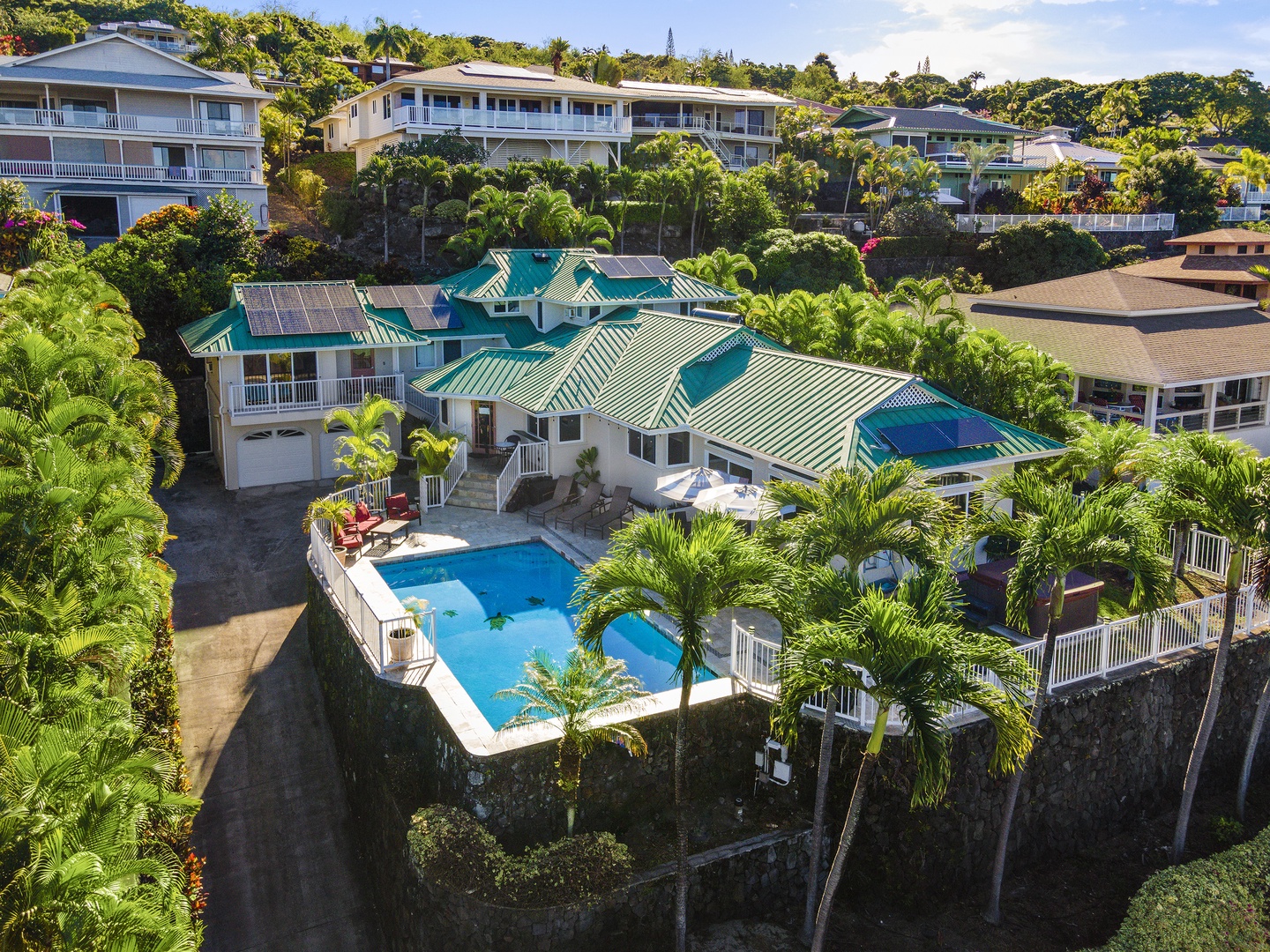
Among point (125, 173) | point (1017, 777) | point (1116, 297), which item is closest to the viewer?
point (1017, 777)

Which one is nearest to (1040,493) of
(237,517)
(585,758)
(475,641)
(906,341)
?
(585,758)

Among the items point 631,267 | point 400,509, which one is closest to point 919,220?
point 631,267

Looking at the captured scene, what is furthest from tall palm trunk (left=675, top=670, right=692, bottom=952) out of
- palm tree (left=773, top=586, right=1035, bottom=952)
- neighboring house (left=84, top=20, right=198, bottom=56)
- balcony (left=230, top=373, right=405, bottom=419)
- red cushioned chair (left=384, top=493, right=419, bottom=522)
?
neighboring house (left=84, top=20, right=198, bottom=56)

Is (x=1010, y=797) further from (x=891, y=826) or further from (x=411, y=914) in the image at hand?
Answer: (x=411, y=914)

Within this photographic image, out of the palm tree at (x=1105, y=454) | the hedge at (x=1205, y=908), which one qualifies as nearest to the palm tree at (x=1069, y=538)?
the hedge at (x=1205, y=908)

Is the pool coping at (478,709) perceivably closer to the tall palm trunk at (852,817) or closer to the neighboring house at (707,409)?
the tall palm trunk at (852,817)

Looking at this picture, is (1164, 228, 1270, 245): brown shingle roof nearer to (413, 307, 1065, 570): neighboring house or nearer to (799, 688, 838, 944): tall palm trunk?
(413, 307, 1065, 570): neighboring house

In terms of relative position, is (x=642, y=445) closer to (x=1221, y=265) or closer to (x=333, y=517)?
(x=333, y=517)

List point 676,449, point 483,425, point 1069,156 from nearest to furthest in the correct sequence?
point 676,449 < point 483,425 < point 1069,156

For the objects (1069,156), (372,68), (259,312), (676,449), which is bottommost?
(676,449)
